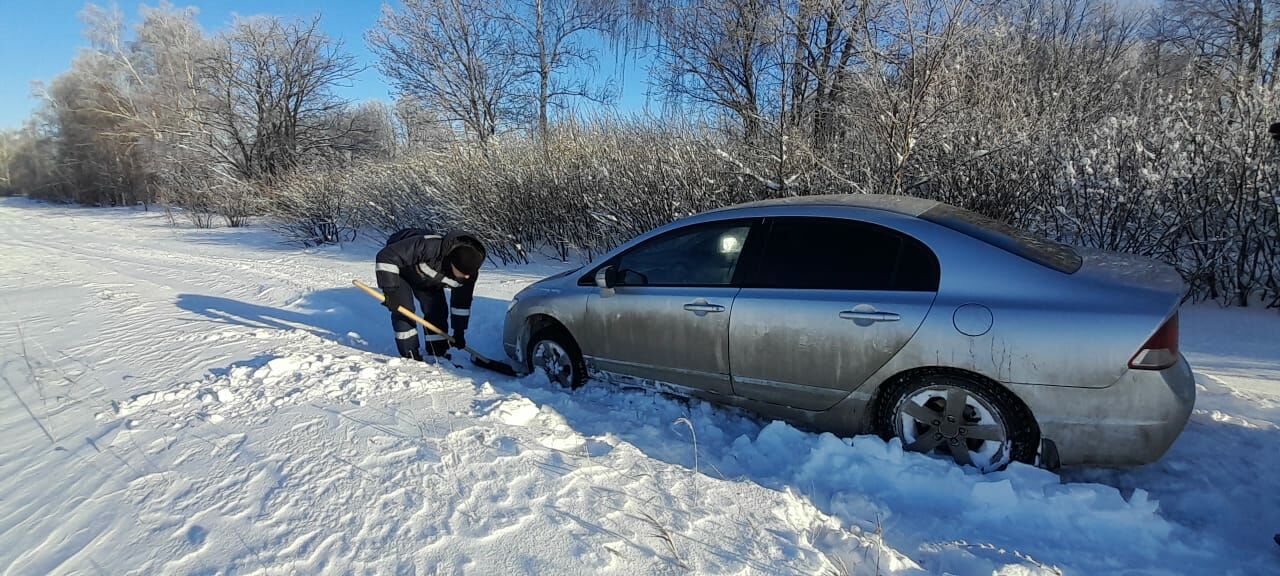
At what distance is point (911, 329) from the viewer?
2785 mm

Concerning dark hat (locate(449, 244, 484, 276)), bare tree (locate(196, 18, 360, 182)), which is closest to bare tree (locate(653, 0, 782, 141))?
dark hat (locate(449, 244, 484, 276))

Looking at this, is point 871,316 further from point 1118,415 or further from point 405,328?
point 405,328

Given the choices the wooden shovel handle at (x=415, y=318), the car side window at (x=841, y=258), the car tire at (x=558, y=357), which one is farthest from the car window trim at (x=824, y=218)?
the wooden shovel handle at (x=415, y=318)

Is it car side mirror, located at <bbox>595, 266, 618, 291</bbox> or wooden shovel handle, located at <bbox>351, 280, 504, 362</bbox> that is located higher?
car side mirror, located at <bbox>595, 266, 618, 291</bbox>

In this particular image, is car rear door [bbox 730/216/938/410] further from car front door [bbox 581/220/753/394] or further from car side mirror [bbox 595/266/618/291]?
car side mirror [bbox 595/266/618/291]

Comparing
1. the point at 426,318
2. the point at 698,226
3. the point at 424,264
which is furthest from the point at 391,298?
the point at 698,226

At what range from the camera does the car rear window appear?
2.79 metres

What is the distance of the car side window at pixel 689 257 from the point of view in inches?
140

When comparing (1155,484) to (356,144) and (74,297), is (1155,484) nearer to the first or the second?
(74,297)

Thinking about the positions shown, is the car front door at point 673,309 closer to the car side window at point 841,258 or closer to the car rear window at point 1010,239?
the car side window at point 841,258

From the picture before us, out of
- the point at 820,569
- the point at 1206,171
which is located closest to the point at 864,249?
the point at 820,569

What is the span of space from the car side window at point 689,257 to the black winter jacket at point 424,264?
1.78m

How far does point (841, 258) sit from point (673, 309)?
1064mm

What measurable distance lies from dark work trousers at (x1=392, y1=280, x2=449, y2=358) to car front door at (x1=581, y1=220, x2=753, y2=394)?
1.72 metres
